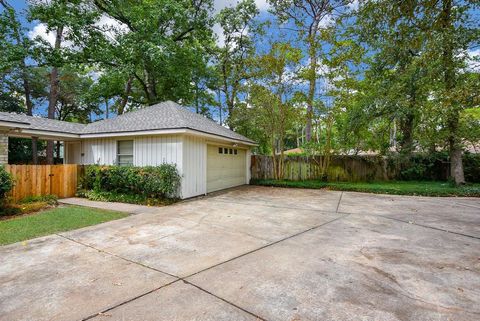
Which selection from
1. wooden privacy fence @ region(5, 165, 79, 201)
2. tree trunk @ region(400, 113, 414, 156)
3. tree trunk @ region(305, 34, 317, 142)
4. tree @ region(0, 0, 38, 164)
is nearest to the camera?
wooden privacy fence @ region(5, 165, 79, 201)

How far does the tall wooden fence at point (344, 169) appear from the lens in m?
14.3

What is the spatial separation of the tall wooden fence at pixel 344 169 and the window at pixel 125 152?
8.65 meters

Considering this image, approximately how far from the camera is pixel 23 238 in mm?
4516

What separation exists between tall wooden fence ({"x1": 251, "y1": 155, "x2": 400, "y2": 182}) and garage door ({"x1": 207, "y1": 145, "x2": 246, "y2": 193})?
9.23ft

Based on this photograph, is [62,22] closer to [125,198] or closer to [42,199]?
[42,199]

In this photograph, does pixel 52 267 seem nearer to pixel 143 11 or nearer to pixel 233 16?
pixel 143 11

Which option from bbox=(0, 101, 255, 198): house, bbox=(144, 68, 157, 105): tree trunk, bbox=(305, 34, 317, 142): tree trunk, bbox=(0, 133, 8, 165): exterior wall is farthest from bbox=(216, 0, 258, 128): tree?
bbox=(0, 133, 8, 165): exterior wall

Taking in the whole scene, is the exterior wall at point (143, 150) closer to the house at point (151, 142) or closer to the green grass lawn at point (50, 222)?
the house at point (151, 142)

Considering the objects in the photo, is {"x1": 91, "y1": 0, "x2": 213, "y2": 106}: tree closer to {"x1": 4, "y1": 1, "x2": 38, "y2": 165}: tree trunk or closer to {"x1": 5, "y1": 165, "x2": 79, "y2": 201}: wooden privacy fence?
{"x1": 4, "y1": 1, "x2": 38, "y2": 165}: tree trunk

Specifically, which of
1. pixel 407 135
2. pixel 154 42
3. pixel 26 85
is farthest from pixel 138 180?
pixel 26 85

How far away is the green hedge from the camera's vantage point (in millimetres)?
7965

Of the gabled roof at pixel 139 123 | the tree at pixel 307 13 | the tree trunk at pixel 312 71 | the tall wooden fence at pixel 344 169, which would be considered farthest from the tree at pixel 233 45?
the gabled roof at pixel 139 123

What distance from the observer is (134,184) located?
827 centimetres

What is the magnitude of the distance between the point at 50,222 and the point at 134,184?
2.85 meters
